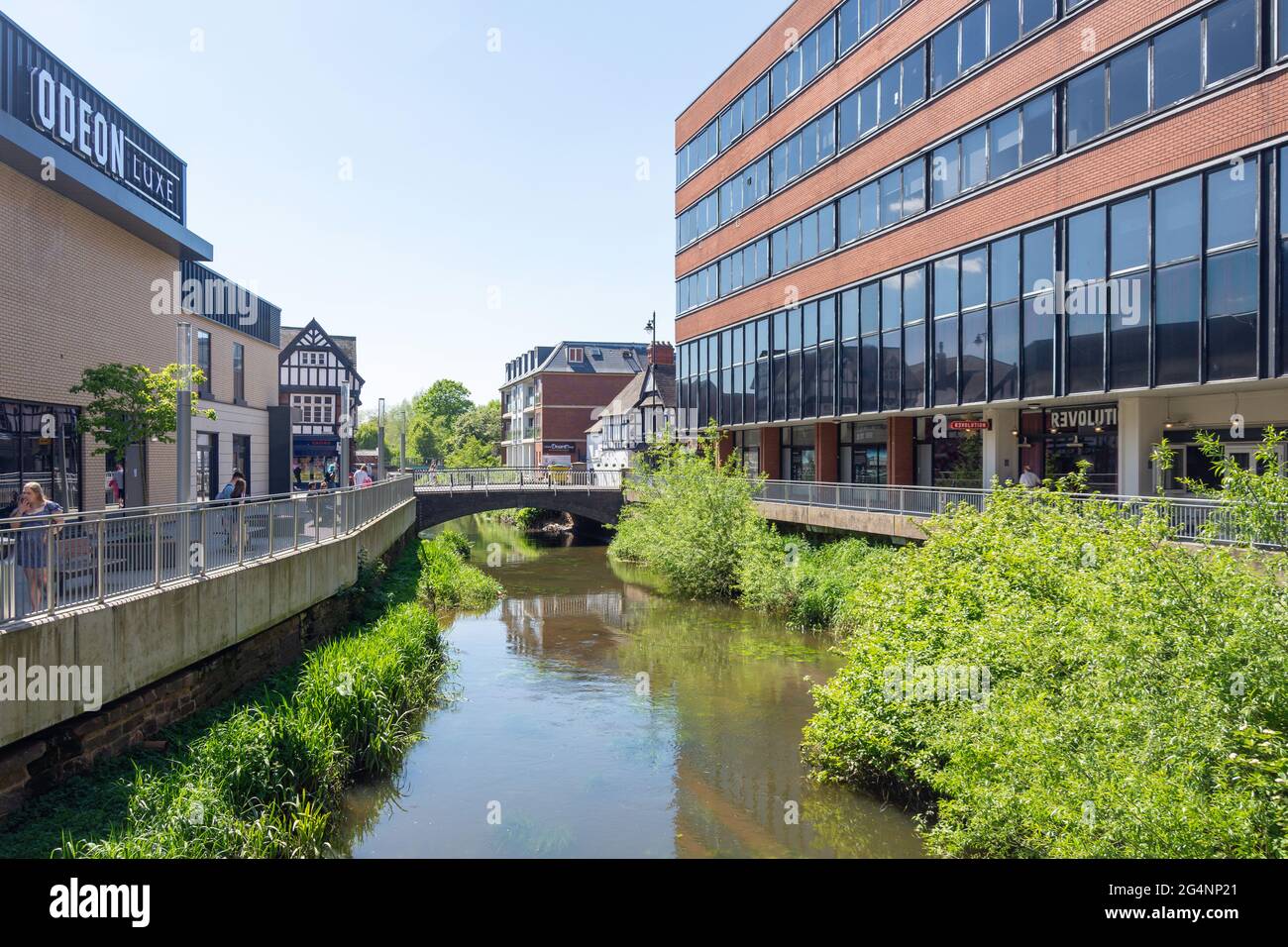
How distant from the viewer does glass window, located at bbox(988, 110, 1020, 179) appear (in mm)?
20344

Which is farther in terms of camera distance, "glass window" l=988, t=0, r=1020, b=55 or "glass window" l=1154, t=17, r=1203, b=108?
"glass window" l=988, t=0, r=1020, b=55

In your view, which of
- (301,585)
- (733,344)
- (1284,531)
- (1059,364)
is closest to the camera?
(1284,531)

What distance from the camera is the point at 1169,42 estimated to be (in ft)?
53.4

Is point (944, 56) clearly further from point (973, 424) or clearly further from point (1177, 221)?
point (1177, 221)

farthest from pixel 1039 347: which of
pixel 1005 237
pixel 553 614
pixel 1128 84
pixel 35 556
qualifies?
pixel 35 556

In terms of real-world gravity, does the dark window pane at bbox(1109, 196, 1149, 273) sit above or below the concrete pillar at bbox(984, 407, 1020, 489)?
above

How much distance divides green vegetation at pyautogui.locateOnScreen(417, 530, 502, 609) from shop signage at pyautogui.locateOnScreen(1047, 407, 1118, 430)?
1560cm

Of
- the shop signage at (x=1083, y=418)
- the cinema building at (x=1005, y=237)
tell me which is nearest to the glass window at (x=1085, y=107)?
the cinema building at (x=1005, y=237)

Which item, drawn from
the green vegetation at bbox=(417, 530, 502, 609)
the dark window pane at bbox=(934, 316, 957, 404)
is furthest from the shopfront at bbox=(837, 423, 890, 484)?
the green vegetation at bbox=(417, 530, 502, 609)

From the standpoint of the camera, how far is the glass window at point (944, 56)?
22.4 meters

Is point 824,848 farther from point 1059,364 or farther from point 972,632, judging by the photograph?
point 1059,364

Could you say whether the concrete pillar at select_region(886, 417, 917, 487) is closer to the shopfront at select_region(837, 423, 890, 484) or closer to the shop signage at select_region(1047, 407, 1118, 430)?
the shopfront at select_region(837, 423, 890, 484)
